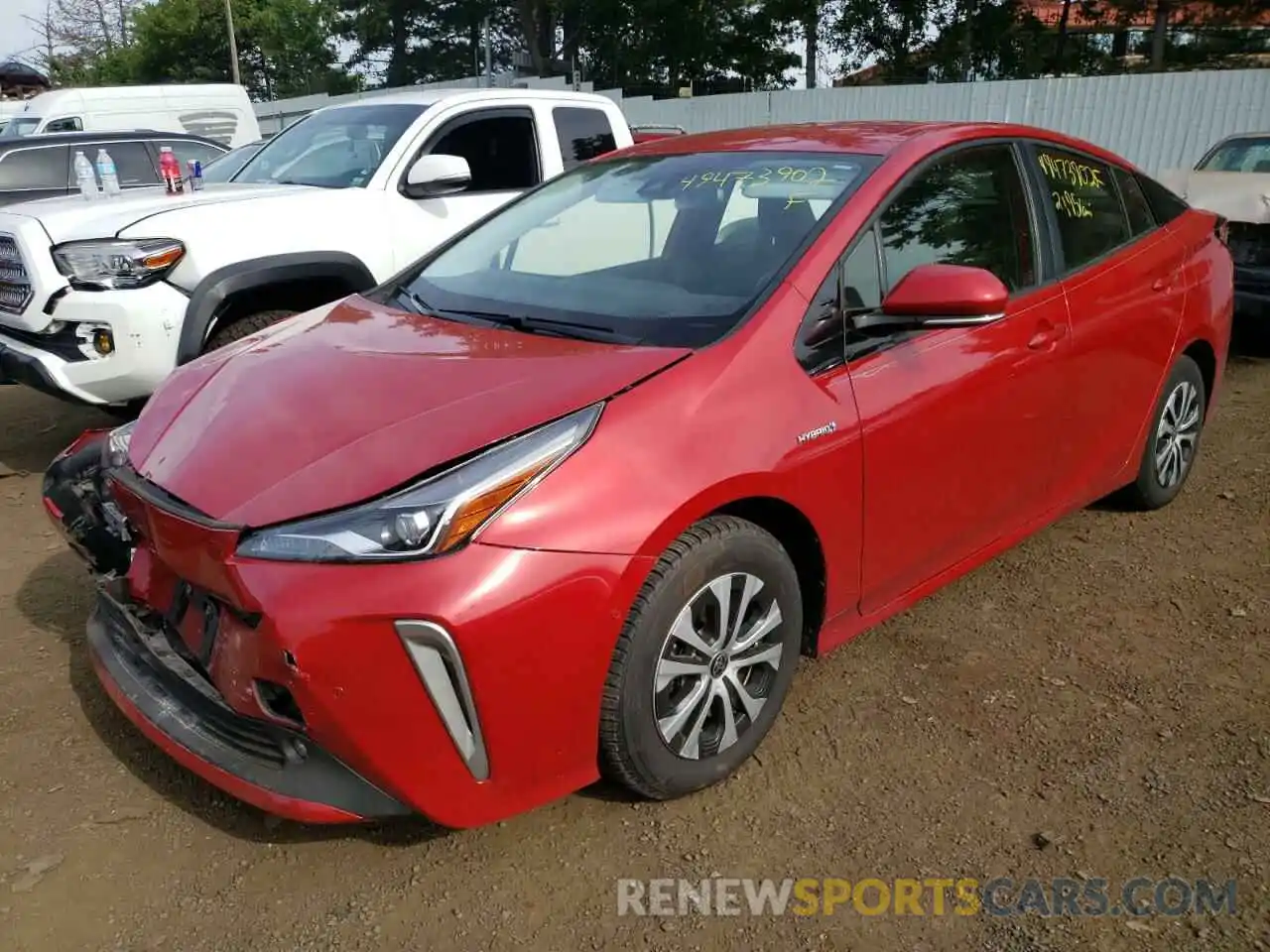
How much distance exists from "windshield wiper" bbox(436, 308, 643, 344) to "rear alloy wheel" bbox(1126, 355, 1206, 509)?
250cm

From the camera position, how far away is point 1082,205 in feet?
12.1

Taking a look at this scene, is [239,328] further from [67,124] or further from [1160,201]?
[67,124]

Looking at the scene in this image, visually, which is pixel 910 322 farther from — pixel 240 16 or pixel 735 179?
pixel 240 16

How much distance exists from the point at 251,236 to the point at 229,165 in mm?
2303

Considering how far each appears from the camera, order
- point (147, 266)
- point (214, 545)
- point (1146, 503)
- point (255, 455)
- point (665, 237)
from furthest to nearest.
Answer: point (147, 266), point (1146, 503), point (665, 237), point (255, 455), point (214, 545)

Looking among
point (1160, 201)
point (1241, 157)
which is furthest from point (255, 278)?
point (1241, 157)

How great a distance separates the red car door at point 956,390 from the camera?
2.82m

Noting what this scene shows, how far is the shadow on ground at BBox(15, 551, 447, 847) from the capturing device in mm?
2496

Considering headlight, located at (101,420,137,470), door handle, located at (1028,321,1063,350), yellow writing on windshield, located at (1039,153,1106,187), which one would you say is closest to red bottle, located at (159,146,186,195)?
headlight, located at (101,420,137,470)

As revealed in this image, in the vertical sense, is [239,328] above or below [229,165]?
below

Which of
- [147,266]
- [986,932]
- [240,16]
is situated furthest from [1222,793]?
[240,16]

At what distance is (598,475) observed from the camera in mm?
2211

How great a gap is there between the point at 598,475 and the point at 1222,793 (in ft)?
6.01

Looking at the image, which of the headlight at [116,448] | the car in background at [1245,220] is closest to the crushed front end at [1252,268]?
the car in background at [1245,220]
